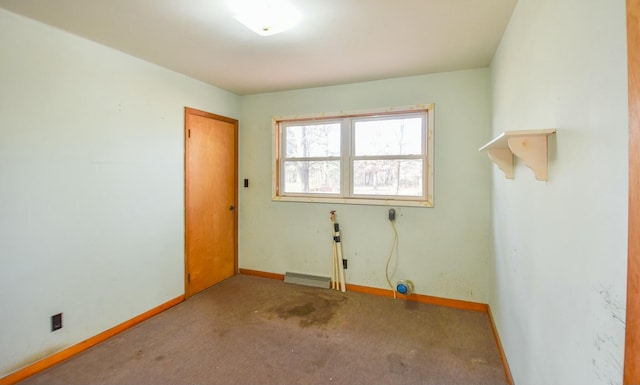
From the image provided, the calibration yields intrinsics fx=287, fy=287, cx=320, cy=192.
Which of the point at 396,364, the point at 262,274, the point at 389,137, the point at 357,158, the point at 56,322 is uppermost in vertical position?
the point at 389,137

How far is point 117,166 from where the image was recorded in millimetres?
2521

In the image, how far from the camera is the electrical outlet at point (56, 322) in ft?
6.93

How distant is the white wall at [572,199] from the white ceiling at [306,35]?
21.0 inches

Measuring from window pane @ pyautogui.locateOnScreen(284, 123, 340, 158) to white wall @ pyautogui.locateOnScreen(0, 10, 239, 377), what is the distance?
1363 mm

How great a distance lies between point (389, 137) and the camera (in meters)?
3.30

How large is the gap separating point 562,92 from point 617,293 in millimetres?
745

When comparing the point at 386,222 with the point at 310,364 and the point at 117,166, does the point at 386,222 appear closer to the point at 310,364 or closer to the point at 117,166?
the point at 310,364

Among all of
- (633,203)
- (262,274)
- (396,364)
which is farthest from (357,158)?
(633,203)

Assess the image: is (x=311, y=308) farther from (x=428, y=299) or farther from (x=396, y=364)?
(x=428, y=299)

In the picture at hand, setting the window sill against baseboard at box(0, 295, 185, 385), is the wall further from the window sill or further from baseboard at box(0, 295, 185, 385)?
baseboard at box(0, 295, 185, 385)

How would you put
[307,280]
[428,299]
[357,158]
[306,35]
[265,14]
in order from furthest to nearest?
[307,280] < [357,158] < [428,299] < [306,35] < [265,14]

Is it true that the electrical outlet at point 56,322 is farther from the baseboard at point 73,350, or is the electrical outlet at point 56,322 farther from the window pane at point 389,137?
the window pane at point 389,137

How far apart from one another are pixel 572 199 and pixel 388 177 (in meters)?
2.35

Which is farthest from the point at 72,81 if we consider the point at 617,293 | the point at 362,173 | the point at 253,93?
the point at 617,293
